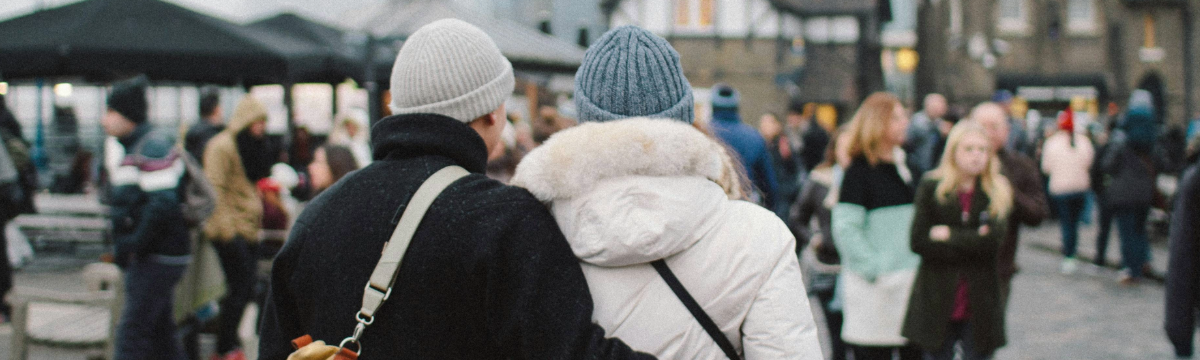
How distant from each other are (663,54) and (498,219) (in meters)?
0.56

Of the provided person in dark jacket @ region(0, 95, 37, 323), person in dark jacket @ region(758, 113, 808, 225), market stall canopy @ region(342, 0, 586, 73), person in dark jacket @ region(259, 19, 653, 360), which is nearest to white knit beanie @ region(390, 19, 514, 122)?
person in dark jacket @ region(259, 19, 653, 360)

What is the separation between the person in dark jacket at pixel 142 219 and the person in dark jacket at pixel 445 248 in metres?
3.25

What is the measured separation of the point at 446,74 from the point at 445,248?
36 cm

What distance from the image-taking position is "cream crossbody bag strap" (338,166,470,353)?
70.9 inches

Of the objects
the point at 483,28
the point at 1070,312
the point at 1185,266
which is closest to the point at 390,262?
the point at 1185,266

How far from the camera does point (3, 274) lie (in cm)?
682

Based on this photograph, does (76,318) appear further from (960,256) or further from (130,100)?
(960,256)

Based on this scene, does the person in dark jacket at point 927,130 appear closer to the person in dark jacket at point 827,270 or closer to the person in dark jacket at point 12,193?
the person in dark jacket at point 827,270

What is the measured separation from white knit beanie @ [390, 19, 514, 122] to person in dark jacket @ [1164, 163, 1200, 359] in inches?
111

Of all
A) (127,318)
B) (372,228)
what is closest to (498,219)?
(372,228)

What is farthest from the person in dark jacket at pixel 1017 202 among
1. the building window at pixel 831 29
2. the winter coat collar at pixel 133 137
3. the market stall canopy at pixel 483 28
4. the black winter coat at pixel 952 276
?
the building window at pixel 831 29

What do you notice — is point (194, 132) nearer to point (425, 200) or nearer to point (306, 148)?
point (306, 148)

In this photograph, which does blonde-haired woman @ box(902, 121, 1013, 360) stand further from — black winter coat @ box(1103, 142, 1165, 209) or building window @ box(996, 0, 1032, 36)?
building window @ box(996, 0, 1032, 36)

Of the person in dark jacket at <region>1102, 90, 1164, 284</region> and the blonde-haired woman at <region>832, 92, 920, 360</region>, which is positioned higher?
the blonde-haired woman at <region>832, 92, 920, 360</region>
